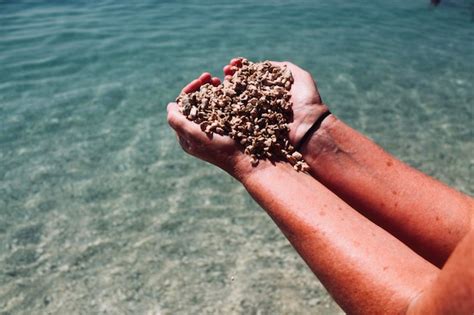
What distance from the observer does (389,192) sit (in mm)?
2336

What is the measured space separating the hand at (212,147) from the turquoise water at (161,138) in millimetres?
1490

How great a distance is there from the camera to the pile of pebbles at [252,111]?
240 cm

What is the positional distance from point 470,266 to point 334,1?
11807 millimetres

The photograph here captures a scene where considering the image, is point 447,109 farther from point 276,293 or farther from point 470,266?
point 470,266

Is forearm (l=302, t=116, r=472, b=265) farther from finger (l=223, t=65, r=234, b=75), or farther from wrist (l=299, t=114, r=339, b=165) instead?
finger (l=223, t=65, r=234, b=75)

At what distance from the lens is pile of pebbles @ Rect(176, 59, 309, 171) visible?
240 centimetres

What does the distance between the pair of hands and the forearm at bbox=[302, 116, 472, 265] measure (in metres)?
0.09

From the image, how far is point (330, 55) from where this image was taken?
8.25m

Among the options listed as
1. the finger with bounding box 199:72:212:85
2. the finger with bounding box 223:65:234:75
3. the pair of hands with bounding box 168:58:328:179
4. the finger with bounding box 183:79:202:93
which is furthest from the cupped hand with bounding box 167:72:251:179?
the finger with bounding box 223:65:234:75

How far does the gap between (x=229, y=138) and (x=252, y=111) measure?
22 centimetres

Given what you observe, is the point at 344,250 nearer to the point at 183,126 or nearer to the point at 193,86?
the point at 183,126

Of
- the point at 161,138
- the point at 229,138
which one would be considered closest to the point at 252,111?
the point at 229,138

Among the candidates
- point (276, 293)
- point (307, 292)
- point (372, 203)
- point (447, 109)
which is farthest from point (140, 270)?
point (447, 109)

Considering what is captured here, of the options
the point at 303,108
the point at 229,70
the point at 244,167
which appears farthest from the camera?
the point at 229,70
